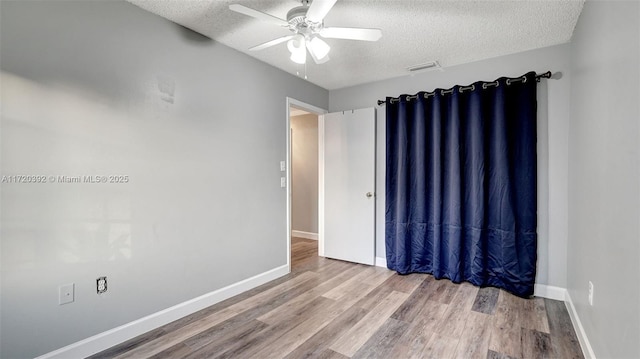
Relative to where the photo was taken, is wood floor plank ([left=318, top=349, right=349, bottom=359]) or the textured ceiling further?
the textured ceiling

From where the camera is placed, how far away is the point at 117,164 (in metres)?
2.01

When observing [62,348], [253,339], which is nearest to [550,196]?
[253,339]

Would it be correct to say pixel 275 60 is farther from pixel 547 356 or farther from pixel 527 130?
pixel 547 356

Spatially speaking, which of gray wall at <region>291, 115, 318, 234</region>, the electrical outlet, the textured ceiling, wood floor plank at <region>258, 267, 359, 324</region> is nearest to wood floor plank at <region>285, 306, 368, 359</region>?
wood floor plank at <region>258, 267, 359, 324</region>

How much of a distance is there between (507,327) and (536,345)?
0.24 m

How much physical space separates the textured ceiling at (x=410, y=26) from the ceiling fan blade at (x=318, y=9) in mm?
359

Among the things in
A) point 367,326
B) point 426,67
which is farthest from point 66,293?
point 426,67

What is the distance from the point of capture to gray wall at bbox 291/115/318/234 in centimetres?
535

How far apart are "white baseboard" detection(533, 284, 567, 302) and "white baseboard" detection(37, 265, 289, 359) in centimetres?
276

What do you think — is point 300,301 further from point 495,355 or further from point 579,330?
point 579,330

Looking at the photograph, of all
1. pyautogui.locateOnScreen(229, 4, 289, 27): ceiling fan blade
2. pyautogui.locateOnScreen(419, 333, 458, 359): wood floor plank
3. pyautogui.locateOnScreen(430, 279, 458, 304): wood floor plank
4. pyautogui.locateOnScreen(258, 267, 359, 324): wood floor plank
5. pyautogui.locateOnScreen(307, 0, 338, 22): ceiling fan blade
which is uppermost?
pyautogui.locateOnScreen(229, 4, 289, 27): ceiling fan blade

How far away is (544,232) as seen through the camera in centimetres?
274

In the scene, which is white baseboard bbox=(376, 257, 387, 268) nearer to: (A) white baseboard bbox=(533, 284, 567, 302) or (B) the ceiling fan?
(A) white baseboard bbox=(533, 284, 567, 302)

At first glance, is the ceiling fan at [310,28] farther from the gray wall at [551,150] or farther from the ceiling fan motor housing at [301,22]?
the gray wall at [551,150]
